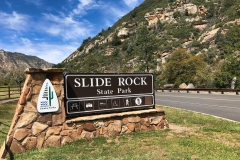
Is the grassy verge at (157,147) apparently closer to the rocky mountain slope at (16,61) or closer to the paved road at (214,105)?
the paved road at (214,105)

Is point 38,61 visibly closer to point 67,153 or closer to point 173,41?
point 173,41

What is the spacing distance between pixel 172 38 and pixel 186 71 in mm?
29480

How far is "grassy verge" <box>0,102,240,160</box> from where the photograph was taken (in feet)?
16.1

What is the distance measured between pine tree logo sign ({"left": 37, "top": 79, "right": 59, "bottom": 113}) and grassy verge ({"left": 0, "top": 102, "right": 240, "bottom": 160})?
0.96 meters

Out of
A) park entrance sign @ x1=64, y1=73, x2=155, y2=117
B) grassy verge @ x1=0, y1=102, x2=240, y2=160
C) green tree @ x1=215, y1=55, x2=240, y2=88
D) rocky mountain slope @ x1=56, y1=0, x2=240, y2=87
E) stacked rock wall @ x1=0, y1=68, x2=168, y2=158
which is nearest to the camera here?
grassy verge @ x1=0, y1=102, x2=240, y2=160

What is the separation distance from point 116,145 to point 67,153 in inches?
47.9

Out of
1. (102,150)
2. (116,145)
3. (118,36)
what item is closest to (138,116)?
(116,145)

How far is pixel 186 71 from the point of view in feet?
120

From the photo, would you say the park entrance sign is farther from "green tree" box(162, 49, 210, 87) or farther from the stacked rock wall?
"green tree" box(162, 49, 210, 87)

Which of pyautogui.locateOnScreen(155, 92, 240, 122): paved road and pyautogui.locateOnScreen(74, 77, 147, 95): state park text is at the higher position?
pyautogui.locateOnScreen(74, 77, 147, 95): state park text

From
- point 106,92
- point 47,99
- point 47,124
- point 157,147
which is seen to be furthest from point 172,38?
point 47,124

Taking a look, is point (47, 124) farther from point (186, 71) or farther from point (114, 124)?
point (186, 71)

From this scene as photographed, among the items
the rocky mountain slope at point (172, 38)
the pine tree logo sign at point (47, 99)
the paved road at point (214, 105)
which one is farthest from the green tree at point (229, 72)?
the pine tree logo sign at point (47, 99)

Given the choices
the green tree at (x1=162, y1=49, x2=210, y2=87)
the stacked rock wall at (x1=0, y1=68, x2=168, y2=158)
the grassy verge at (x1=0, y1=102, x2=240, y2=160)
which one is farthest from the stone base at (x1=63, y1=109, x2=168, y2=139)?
the green tree at (x1=162, y1=49, x2=210, y2=87)
